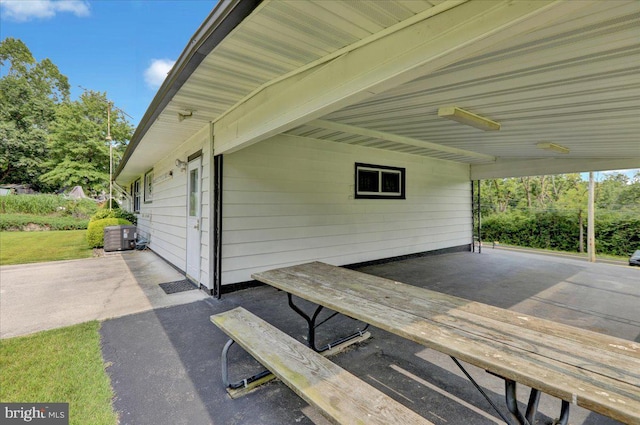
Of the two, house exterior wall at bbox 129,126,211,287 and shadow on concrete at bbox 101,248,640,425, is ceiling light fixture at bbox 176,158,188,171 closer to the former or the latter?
house exterior wall at bbox 129,126,211,287

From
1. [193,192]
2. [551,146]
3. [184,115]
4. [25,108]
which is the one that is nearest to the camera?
[184,115]

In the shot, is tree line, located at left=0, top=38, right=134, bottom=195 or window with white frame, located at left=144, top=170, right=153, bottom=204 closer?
window with white frame, located at left=144, top=170, right=153, bottom=204

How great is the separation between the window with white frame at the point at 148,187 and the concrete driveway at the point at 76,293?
278cm

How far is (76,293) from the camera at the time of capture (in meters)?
4.25

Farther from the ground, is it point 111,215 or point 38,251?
point 111,215

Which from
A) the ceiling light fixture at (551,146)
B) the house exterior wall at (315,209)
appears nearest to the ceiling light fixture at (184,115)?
the house exterior wall at (315,209)

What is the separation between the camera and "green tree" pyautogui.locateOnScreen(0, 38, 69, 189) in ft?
62.3

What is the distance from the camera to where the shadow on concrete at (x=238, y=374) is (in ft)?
5.94

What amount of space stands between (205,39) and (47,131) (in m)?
27.2

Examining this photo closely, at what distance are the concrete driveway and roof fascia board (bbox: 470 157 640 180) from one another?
7615 mm

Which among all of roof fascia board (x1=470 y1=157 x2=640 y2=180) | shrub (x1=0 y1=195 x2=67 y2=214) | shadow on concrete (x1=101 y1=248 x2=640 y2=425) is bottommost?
shadow on concrete (x1=101 y1=248 x2=640 y2=425)

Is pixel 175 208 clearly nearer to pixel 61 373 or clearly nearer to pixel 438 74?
pixel 61 373

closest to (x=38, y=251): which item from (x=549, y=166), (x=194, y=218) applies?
(x=194, y=218)

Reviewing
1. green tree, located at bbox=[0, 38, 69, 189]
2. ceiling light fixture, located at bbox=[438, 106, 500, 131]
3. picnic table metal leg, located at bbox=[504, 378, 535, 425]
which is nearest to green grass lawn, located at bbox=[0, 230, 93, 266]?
ceiling light fixture, located at bbox=[438, 106, 500, 131]
